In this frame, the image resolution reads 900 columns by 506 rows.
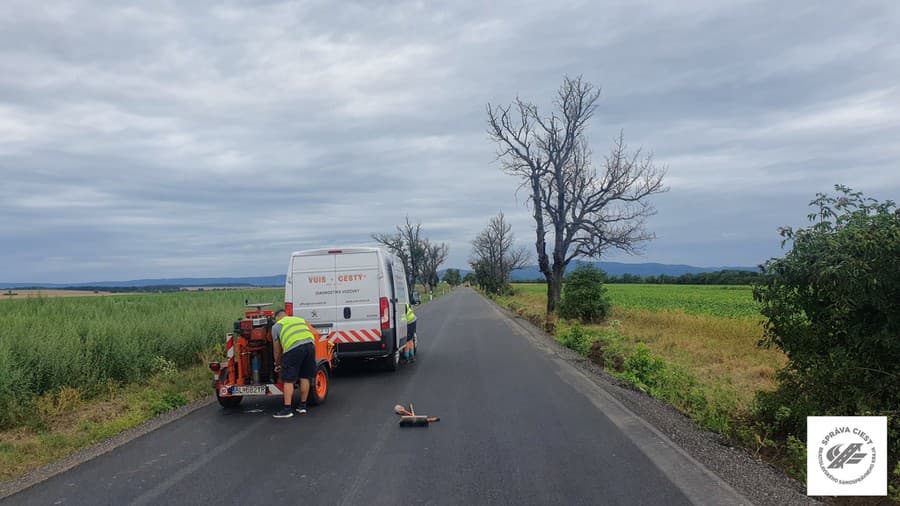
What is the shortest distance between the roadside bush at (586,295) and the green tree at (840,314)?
1736cm

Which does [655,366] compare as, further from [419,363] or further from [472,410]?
[419,363]

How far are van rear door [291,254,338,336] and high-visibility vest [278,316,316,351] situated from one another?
126 inches

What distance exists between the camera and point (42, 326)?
1117cm

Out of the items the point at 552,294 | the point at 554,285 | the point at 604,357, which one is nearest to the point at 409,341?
the point at 604,357

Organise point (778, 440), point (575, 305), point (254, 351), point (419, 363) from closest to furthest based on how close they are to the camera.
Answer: point (778, 440), point (254, 351), point (419, 363), point (575, 305)

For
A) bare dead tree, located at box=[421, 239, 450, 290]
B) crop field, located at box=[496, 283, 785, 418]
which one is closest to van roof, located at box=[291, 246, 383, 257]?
crop field, located at box=[496, 283, 785, 418]

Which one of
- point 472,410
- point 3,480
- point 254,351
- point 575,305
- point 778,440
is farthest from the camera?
point 575,305

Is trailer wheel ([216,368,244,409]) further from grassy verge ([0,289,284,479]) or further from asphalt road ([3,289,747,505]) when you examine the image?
grassy verge ([0,289,284,479])

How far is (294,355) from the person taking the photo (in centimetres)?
878

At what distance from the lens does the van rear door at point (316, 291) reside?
12242mm

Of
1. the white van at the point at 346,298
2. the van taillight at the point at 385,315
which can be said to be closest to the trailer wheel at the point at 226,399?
the white van at the point at 346,298

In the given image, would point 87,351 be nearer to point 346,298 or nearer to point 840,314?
point 346,298

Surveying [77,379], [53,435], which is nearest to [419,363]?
[77,379]

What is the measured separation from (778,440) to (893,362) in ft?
4.60
